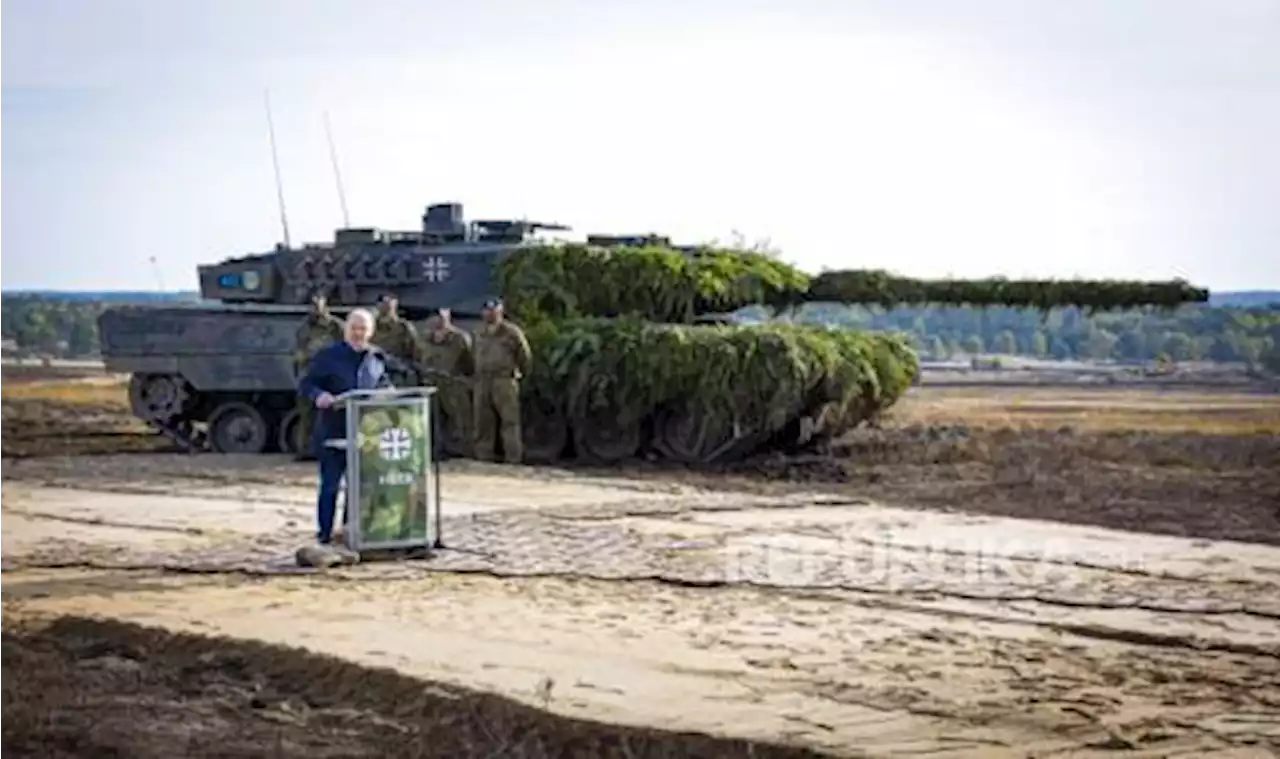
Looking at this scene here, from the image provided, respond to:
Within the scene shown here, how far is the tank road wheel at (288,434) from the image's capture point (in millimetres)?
23266

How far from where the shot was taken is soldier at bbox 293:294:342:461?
2141cm

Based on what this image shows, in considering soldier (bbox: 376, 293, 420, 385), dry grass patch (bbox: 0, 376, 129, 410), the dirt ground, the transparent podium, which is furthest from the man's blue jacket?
dry grass patch (bbox: 0, 376, 129, 410)

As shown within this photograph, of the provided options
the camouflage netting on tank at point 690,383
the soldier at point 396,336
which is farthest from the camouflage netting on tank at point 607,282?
the soldier at point 396,336

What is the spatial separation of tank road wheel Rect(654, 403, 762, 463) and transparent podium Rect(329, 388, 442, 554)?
→ 8.95 metres

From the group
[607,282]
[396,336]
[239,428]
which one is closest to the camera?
[396,336]

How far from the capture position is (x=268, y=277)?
80.7ft

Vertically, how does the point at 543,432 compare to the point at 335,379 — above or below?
below

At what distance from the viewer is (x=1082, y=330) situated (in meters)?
37.0

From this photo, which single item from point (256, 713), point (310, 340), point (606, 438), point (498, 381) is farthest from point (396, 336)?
point (256, 713)

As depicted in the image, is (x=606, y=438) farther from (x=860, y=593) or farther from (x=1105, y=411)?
(x=860, y=593)

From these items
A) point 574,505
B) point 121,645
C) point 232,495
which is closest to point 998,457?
point 574,505

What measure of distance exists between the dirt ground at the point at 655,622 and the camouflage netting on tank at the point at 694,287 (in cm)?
423

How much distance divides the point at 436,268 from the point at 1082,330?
16.2 metres

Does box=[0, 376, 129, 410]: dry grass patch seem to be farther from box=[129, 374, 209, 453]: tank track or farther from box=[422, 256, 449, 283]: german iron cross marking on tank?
box=[422, 256, 449, 283]: german iron cross marking on tank
